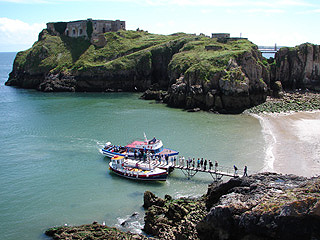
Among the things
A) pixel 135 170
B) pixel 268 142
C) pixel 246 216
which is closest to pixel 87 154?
pixel 135 170

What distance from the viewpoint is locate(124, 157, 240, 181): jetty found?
38.9 m

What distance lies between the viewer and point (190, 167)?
40.6 meters

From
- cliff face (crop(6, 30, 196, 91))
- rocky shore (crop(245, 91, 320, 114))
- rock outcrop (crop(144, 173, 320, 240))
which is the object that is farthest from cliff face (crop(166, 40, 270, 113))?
rock outcrop (crop(144, 173, 320, 240))

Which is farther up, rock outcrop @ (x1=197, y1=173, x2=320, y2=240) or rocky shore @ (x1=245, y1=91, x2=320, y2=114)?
rocky shore @ (x1=245, y1=91, x2=320, y2=114)

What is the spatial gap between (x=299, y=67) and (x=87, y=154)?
66.2 m

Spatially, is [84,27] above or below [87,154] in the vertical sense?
above

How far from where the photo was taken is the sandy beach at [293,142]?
4066cm

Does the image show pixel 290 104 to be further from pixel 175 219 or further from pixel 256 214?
pixel 256 214

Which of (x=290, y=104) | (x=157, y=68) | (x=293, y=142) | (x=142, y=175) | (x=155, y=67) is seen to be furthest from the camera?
(x=155, y=67)

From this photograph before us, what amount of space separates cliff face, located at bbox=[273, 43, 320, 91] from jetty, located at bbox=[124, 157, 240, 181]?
5848 centimetres

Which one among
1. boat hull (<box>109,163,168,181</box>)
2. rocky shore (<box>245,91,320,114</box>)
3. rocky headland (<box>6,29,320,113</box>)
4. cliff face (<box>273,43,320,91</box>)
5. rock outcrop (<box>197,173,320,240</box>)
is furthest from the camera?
cliff face (<box>273,43,320,91</box>)

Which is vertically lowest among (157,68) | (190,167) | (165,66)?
(190,167)

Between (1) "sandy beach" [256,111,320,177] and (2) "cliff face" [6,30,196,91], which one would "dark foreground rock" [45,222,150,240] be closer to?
(1) "sandy beach" [256,111,320,177]

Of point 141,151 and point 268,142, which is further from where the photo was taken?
point 268,142
